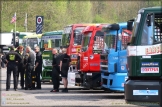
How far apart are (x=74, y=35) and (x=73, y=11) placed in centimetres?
5563

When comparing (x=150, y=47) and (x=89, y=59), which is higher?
(x=150, y=47)

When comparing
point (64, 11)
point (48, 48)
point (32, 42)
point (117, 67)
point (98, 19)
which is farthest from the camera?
point (98, 19)

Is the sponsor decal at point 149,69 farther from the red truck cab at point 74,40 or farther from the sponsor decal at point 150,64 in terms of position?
the red truck cab at point 74,40

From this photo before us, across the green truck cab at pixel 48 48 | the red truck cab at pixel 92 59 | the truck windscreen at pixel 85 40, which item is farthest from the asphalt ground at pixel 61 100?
the green truck cab at pixel 48 48

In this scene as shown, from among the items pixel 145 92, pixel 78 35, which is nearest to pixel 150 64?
pixel 145 92

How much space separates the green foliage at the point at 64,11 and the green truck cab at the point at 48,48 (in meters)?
11.2

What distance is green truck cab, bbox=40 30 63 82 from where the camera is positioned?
101 ft

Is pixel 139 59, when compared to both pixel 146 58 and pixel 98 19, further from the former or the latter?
pixel 98 19

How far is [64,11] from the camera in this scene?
76188mm

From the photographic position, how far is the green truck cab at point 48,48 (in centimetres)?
3069

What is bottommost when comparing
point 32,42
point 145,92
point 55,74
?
point 145,92

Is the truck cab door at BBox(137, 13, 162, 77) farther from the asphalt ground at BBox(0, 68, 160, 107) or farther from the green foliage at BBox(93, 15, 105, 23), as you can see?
the green foliage at BBox(93, 15, 105, 23)

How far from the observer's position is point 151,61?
605 inches

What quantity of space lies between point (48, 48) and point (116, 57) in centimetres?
1155
